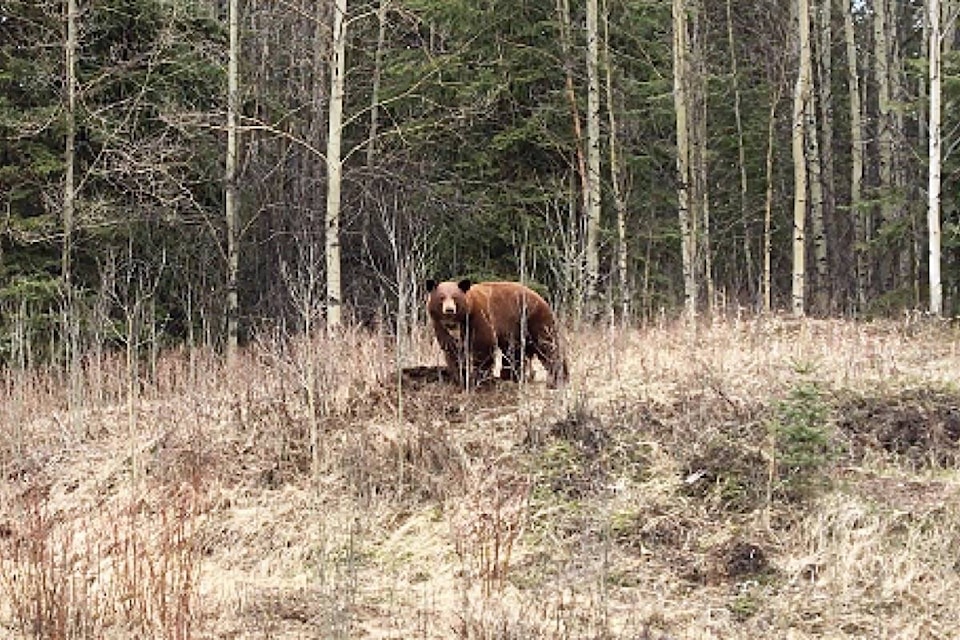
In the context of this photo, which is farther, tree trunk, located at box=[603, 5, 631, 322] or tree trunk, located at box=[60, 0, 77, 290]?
tree trunk, located at box=[603, 5, 631, 322]

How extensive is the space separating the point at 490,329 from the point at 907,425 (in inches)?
132

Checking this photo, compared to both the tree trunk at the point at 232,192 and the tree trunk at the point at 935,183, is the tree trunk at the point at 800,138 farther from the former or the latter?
the tree trunk at the point at 232,192

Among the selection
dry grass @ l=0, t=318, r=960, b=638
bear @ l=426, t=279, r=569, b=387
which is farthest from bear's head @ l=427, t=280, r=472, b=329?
dry grass @ l=0, t=318, r=960, b=638

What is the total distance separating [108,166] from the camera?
54.1 feet

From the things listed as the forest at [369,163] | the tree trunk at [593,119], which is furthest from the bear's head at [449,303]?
the tree trunk at [593,119]

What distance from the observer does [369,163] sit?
1892 centimetres

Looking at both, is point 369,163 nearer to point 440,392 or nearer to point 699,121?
point 699,121

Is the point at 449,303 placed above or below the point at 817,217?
below

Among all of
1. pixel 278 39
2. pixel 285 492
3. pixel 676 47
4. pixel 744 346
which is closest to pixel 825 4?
pixel 676 47

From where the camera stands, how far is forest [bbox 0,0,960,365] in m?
15.1

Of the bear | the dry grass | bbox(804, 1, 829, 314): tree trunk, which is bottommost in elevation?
the dry grass

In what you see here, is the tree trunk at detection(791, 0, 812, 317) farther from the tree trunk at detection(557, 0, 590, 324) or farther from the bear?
the bear

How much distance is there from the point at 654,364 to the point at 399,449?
298 centimetres

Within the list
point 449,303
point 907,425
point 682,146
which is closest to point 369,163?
point 682,146
